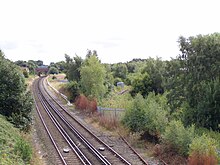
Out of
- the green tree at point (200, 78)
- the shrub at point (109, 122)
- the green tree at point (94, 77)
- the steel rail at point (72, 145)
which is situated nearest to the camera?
the steel rail at point (72, 145)

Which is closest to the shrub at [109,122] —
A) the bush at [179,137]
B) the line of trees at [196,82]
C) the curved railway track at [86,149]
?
the curved railway track at [86,149]

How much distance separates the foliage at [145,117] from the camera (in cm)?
2008

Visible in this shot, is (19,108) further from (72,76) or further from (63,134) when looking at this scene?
(72,76)

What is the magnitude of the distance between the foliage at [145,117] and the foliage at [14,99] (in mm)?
7499

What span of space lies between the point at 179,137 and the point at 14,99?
12.6m

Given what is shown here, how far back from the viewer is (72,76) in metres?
53.4

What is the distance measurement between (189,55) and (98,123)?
33.6 feet

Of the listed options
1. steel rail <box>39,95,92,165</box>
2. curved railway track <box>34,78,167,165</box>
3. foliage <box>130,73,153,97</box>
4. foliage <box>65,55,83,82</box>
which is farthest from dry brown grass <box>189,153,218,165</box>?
foliage <box>65,55,83,82</box>

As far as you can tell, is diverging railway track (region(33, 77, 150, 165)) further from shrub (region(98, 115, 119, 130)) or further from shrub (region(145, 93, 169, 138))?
shrub (region(145, 93, 169, 138))

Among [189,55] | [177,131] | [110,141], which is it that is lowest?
[110,141]

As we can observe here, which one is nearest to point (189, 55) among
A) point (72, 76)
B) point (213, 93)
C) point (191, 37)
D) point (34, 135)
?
point (191, 37)

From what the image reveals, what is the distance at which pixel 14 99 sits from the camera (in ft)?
74.8

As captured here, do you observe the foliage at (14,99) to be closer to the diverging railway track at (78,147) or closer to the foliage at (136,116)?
the diverging railway track at (78,147)

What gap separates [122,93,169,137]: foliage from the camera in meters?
20.1
